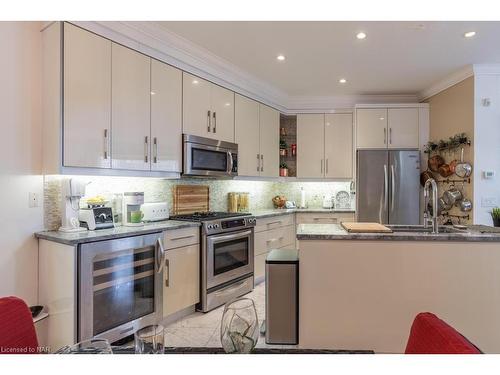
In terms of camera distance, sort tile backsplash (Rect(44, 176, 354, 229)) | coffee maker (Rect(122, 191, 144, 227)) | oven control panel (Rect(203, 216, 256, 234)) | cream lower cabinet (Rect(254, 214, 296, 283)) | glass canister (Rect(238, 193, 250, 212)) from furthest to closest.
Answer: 1. glass canister (Rect(238, 193, 250, 212))
2. cream lower cabinet (Rect(254, 214, 296, 283))
3. oven control panel (Rect(203, 216, 256, 234))
4. coffee maker (Rect(122, 191, 144, 227))
5. tile backsplash (Rect(44, 176, 354, 229))

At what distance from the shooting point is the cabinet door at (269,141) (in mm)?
4590

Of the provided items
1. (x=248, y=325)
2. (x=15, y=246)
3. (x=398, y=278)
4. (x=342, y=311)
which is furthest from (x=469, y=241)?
(x=15, y=246)

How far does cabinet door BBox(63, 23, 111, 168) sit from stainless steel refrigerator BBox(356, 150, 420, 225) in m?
3.62

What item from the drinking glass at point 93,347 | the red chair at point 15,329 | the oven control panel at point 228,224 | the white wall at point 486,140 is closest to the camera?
the drinking glass at point 93,347

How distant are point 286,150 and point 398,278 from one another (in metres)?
3.56

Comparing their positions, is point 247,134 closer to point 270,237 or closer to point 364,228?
point 270,237

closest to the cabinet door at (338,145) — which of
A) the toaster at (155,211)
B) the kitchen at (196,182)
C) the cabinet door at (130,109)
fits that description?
the kitchen at (196,182)

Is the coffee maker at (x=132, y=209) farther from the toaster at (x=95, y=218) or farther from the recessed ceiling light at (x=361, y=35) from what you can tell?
the recessed ceiling light at (x=361, y=35)

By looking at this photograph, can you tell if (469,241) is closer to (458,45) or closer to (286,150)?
(458,45)

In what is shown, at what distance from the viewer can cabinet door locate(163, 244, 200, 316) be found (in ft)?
9.23

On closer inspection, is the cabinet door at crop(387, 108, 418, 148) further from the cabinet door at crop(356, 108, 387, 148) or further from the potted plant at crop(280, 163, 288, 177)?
the potted plant at crop(280, 163, 288, 177)

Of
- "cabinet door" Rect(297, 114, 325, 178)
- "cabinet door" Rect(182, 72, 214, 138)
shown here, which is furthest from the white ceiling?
"cabinet door" Rect(297, 114, 325, 178)

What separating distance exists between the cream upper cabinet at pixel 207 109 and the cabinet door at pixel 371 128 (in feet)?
6.93

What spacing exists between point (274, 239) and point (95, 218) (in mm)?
2502
